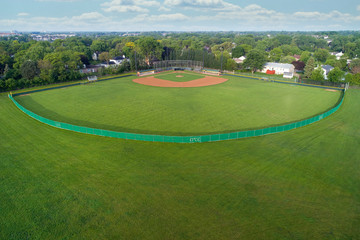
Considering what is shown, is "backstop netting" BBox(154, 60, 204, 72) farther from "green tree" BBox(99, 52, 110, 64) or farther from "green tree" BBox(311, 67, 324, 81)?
"green tree" BBox(311, 67, 324, 81)

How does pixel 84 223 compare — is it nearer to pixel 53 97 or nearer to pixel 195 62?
pixel 53 97

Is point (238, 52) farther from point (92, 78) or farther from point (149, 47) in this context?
point (92, 78)

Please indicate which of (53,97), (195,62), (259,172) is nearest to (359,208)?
(259,172)

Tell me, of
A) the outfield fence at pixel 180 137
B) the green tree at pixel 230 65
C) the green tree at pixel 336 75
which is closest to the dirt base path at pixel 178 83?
the green tree at pixel 230 65

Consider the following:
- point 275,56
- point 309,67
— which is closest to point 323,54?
point 275,56

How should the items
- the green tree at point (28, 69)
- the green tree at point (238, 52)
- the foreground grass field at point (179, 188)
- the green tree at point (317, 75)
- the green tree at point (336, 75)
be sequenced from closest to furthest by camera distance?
the foreground grass field at point (179, 188)
the green tree at point (28, 69)
the green tree at point (336, 75)
the green tree at point (317, 75)
the green tree at point (238, 52)

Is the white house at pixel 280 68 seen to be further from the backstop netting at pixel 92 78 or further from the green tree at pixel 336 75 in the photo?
the backstop netting at pixel 92 78

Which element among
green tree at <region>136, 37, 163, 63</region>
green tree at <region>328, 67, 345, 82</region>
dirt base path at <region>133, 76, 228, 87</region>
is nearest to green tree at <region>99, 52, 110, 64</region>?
green tree at <region>136, 37, 163, 63</region>
